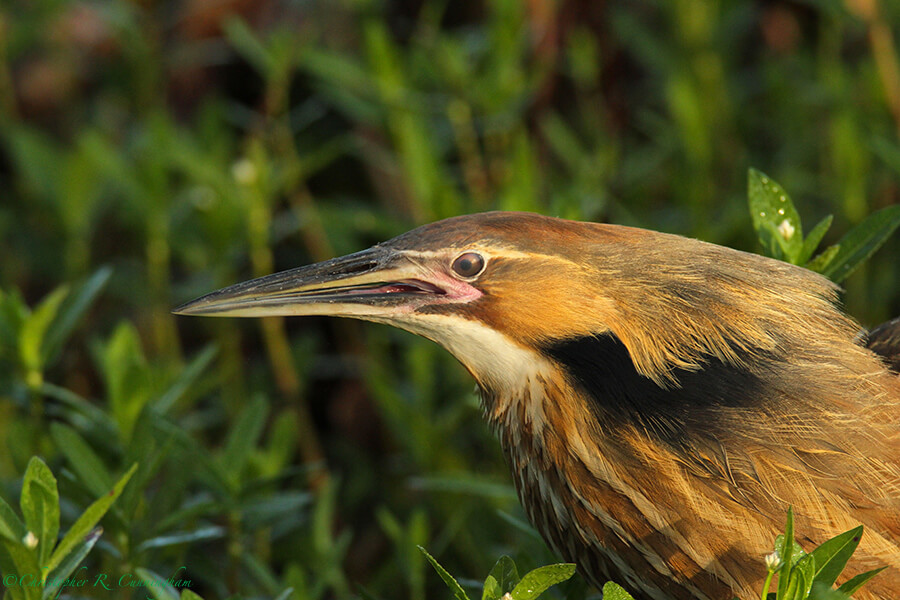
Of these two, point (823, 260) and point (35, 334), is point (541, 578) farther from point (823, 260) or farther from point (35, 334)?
point (35, 334)

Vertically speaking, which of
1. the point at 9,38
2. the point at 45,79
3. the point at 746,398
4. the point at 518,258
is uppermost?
the point at 518,258

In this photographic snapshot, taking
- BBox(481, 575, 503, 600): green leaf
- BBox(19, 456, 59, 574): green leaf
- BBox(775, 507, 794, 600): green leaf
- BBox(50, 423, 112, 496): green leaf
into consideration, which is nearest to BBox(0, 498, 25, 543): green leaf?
BBox(19, 456, 59, 574): green leaf

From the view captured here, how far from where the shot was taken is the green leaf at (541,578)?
150 cm

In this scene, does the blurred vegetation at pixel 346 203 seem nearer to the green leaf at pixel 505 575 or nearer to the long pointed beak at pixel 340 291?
the long pointed beak at pixel 340 291

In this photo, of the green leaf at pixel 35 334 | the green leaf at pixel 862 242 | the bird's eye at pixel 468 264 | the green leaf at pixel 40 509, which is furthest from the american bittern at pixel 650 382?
the green leaf at pixel 35 334

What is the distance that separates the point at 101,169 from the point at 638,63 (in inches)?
91.0

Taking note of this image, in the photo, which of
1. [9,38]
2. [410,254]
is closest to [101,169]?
[9,38]

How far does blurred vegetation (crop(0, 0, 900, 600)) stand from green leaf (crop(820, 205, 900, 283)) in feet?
2.01

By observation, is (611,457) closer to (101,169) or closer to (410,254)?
(410,254)

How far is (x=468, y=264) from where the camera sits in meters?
1.81

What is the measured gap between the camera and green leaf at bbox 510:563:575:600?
1501 millimetres

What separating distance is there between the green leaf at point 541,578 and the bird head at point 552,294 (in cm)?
35

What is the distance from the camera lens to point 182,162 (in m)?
3.34

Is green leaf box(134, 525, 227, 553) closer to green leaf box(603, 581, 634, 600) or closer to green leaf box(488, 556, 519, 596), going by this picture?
green leaf box(488, 556, 519, 596)
